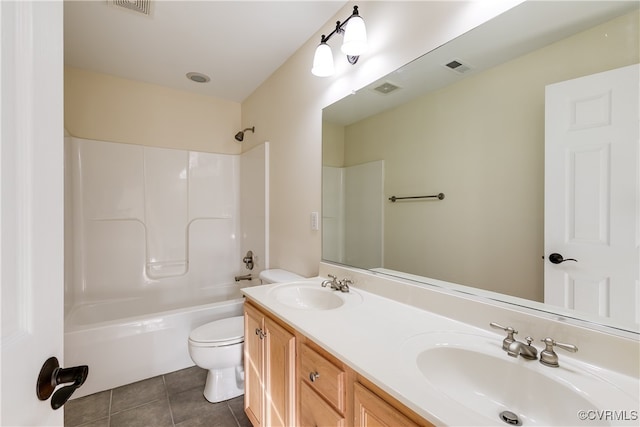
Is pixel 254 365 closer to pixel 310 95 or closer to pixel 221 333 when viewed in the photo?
pixel 221 333

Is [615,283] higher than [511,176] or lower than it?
lower

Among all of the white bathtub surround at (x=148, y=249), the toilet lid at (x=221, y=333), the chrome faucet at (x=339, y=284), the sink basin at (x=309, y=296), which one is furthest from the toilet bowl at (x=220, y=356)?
the chrome faucet at (x=339, y=284)

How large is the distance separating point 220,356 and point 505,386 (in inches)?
61.8

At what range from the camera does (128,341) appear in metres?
1.95

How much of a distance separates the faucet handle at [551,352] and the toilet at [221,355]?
4.85ft

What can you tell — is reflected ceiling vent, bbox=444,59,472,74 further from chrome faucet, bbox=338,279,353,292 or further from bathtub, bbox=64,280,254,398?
bathtub, bbox=64,280,254,398

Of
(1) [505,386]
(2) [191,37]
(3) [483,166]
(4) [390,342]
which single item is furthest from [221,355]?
(2) [191,37]

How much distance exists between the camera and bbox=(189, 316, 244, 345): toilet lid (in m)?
1.76

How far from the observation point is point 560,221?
875 mm

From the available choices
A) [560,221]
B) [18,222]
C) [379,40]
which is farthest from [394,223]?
[18,222]

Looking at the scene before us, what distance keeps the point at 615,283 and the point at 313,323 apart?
921mm

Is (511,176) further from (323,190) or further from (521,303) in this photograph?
(323,190)

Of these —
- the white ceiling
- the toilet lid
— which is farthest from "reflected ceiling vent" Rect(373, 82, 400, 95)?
the toilet lid

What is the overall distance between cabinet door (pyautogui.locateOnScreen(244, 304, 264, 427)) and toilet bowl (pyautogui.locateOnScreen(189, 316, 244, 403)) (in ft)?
0.89
